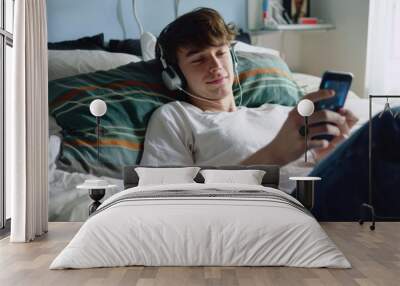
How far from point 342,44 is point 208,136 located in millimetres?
1872

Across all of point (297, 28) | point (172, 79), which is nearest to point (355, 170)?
point (297, 28)

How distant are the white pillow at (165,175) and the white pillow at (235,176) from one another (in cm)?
17

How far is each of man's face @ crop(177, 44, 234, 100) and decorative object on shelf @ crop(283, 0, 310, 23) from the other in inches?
37.3

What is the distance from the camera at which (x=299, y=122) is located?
6.98 meters

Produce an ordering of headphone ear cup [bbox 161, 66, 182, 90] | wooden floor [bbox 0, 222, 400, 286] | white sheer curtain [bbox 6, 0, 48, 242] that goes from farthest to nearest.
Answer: headphone ear cup [bbox 161, 66, 182, 90]
white sheer curtain [bbox 6, 0, 48, 242]
wooden floor [bbox 0, 222, 400, 286]

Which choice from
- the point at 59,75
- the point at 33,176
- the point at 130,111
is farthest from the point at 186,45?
the point at 33,176

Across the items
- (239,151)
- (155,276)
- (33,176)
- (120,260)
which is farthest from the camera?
(239,151)

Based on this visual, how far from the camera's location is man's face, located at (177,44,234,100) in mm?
6965

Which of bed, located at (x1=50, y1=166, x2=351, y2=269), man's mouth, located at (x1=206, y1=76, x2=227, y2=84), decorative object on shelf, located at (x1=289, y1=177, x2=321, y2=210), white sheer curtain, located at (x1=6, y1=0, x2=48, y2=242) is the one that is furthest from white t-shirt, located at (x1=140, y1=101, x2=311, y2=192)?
bed, located at (x1=50, y1=166, x2=351, y2=269)

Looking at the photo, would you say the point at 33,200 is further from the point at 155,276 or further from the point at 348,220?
the point at 348,220

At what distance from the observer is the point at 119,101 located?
695cm

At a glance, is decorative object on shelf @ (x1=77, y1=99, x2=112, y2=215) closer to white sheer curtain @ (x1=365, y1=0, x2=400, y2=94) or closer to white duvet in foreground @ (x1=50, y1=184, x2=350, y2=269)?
white duvet in foreground @ (x1=50, y1=184, x2=350, y2=269)

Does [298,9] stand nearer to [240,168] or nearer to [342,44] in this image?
[342,44]

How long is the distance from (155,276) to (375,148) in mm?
3891
